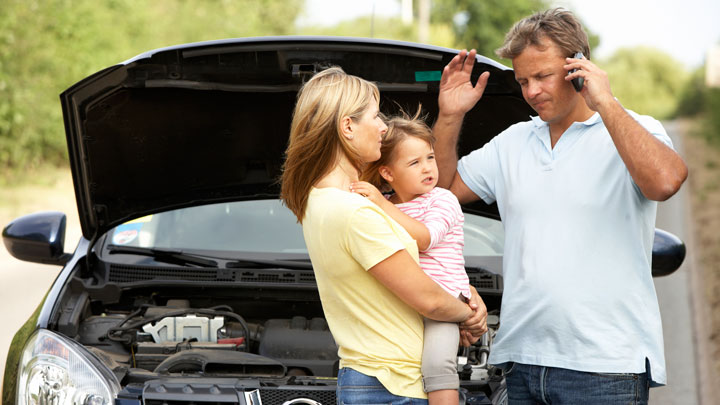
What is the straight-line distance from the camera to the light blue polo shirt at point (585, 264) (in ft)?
7.96

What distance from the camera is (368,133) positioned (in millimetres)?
2326

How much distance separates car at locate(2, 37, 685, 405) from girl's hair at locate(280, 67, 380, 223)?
2.64 feet

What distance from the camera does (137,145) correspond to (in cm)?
364

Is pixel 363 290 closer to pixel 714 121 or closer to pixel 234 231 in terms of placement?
pixel 234 231

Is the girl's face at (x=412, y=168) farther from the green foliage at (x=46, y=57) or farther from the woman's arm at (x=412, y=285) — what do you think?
the green foliage at (x=46, y=57)

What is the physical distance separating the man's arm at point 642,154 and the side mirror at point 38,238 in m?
2.50

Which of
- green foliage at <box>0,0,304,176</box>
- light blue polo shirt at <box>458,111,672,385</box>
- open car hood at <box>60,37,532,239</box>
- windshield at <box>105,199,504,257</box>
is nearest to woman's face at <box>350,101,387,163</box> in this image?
light blue polo shirt at <box>458,111,672,385</box>

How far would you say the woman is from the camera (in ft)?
7.29

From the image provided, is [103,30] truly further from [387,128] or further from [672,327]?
[387,128]

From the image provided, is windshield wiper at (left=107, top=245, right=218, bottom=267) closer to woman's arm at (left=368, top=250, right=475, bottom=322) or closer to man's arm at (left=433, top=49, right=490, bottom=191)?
man's arm at (left=433, top=49, right=490, bottom=191)

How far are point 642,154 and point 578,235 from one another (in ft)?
1.02

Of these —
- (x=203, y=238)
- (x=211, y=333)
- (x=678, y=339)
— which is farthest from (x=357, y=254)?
(x=678, y=339)

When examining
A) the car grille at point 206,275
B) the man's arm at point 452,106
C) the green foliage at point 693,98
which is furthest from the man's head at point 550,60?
the green foliage at point 693,98

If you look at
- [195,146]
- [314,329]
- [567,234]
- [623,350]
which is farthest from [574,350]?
[195,146]
